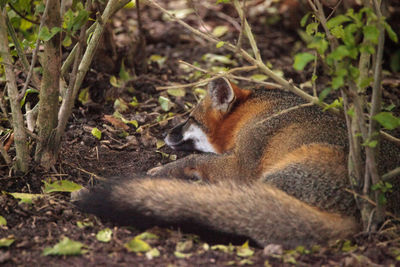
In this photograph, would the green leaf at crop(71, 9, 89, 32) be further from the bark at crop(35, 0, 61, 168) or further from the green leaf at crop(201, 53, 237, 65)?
the green leaf at crop(201, 53, 237, 65)

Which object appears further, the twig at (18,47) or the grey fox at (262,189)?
the twig at (18,47)

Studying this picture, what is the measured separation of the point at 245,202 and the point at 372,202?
3.12 ft

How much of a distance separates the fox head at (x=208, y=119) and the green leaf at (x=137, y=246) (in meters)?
2.00

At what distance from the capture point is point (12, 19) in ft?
15.3

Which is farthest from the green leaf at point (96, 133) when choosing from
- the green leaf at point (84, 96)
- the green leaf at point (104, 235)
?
the green leaf at point (104, 235)

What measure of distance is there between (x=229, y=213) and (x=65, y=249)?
4.06ft

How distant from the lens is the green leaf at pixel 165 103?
6.64m

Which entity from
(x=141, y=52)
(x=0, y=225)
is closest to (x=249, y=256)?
(x=0, y=225)

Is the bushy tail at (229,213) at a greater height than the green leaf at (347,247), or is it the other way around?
the bushy tail at (229,213)

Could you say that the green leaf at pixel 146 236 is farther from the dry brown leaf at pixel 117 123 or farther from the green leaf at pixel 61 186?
the dry brown leaf at pixel 117 123

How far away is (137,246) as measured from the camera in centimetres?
368

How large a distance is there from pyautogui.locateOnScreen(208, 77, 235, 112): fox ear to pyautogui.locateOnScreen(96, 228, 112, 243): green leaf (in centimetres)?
207

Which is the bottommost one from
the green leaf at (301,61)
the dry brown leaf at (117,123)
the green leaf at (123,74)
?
the dry brown leaf at (117,123)

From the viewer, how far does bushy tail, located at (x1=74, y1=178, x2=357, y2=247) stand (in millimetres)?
3886
